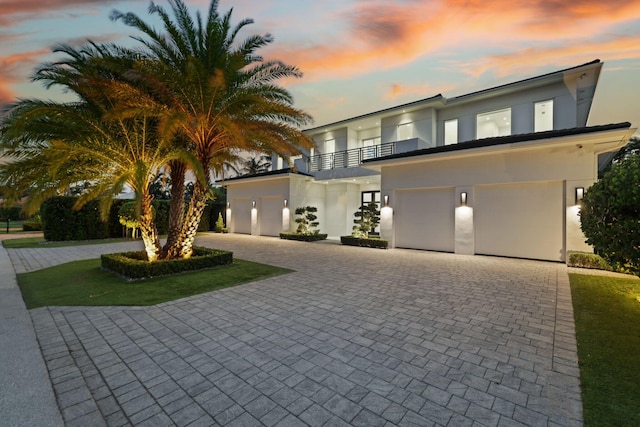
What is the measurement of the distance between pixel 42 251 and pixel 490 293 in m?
18.0

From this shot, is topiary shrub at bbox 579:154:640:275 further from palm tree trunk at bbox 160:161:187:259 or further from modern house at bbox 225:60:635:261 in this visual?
palm tree trunk at bbox 160:161:187:259

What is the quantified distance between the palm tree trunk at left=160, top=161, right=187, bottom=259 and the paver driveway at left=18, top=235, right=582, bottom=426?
393cm

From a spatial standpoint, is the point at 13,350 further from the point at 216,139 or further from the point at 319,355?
the point at 216,139

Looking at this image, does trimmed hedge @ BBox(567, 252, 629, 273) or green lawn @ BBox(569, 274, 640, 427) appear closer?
green lawn @ BBox(569, 274, 640, 427)

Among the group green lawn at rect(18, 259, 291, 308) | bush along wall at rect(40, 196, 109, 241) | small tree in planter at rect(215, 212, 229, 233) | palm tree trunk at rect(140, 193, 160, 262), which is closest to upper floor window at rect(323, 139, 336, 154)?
small tree in planter at rect(215, 212, 229, 233)

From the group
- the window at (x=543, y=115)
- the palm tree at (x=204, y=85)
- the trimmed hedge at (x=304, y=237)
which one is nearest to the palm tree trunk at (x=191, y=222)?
the palm tree at (x=204, y=85)

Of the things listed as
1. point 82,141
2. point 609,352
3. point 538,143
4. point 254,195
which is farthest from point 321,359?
point 254,195

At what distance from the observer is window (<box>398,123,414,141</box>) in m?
18.0

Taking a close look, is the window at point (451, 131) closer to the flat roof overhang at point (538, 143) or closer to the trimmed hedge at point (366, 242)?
the flat roof overhang at point (538, 143)

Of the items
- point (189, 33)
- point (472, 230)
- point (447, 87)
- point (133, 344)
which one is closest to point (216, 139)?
point (189, 33)

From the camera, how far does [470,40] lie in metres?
11.3

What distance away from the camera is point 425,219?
1305 centimetres

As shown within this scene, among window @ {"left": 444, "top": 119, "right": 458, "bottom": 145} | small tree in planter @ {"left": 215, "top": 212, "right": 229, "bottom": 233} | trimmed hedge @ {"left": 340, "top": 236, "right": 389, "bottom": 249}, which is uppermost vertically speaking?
window @ {"left": 444, "top": 119, "right": 458, "bottom": 145}

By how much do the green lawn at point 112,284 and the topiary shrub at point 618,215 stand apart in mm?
7672
